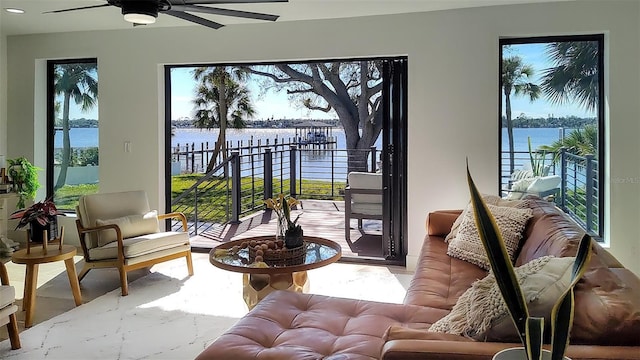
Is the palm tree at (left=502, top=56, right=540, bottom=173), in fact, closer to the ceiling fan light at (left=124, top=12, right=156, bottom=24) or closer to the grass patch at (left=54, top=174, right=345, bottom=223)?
the ceiling fan light at (left=124, top=12, right=156, bottom=24)

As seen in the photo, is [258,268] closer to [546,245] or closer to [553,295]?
[546,245]

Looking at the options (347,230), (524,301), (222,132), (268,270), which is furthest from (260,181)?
(524,301)

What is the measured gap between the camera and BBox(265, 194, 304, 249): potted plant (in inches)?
136

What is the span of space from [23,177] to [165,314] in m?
2.95

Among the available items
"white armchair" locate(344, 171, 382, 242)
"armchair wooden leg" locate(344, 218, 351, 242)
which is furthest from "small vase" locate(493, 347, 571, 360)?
"armchair wooden leg" locate(344, 218, 351, 242)

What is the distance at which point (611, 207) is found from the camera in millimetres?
4348

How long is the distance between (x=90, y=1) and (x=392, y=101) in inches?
110

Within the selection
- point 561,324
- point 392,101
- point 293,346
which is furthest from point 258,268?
point 392,101

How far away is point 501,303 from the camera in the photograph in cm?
163

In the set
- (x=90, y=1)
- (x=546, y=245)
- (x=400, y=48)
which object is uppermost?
(x=90, y=1)

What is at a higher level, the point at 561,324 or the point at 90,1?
the point at 90,1

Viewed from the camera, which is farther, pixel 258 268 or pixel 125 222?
pixel 125 222

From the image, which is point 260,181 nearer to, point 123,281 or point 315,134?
point 315,134

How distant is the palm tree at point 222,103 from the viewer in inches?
292
